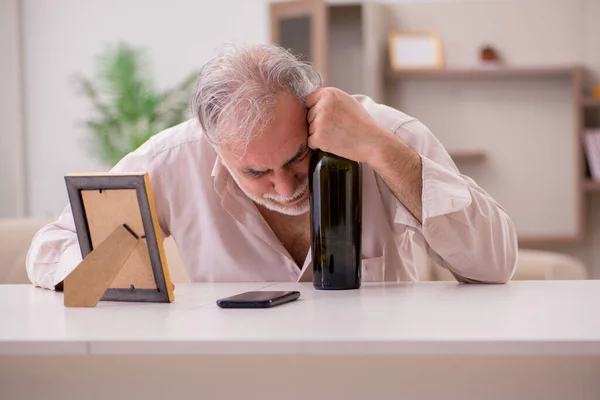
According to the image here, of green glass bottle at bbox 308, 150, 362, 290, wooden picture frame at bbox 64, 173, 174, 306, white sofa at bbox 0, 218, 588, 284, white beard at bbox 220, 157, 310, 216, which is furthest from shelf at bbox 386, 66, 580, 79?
wooden picture frame at bbox 64, 173, 174, 306

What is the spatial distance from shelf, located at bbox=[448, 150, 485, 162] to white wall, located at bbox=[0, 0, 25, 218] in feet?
9.89

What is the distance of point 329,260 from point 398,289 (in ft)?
0.44

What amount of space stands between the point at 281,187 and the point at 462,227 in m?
0.37

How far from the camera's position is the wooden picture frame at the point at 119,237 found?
1.27 metres

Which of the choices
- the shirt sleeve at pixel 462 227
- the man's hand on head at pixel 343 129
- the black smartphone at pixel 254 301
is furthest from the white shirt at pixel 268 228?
the black smartphone at pixel 254 301

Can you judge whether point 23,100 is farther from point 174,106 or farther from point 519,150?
point 519,150

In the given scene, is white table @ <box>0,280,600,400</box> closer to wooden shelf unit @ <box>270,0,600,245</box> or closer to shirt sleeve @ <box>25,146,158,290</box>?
shirt sleeve @ <box>25,146,158,290</box>

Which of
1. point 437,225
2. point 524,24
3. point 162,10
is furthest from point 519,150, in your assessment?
point 437,225

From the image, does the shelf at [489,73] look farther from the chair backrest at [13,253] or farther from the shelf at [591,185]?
the chair backrest at [13,253]

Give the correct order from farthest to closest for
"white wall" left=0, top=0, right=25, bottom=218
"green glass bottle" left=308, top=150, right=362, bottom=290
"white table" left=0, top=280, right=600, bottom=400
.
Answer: "white wall" left=0, top=0, right=25, bottom=218, "green glass bottle" left=308, top=150, right=362, bottom=290, "white table" left=0, top=280, right=600, bottom=400

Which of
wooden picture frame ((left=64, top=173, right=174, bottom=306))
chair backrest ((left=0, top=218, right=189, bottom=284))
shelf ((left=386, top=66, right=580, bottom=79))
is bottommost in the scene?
chair backrest ((left=0, top=218, right=189, bottom=284))

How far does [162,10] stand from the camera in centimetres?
539

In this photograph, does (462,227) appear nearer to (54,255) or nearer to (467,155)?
(54,255)

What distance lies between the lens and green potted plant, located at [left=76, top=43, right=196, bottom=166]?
5137 millimetres
